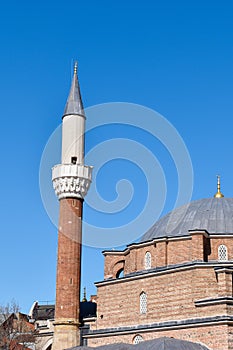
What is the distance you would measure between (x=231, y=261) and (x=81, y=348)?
502cm

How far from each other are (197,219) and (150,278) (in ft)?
9.09

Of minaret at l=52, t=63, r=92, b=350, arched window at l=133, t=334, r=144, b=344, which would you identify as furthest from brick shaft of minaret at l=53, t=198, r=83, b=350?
arched window at l=133, t=334, r=144, b=344

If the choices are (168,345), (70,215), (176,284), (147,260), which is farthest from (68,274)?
(168,345)

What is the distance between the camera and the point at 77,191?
20.7 meters

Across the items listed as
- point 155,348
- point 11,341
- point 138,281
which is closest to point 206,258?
point 138,281

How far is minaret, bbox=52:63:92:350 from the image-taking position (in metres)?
19.0

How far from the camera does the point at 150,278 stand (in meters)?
17.6

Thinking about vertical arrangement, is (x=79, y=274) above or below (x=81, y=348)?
above

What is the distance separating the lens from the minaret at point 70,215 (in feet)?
62.3

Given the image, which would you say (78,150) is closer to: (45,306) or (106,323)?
(106,323)

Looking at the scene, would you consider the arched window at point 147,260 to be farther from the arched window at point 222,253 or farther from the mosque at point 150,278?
the arched window at point 222,253

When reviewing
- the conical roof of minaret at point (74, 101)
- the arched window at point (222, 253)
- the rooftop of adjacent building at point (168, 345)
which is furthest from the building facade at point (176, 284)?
the conical roof of minaret at point (74, 101)

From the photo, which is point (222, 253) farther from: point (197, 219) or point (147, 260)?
point (147, 260)

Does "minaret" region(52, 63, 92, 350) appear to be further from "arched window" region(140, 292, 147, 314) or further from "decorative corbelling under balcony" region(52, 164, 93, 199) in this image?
"arched window" region(140, 292, 147, 314)
